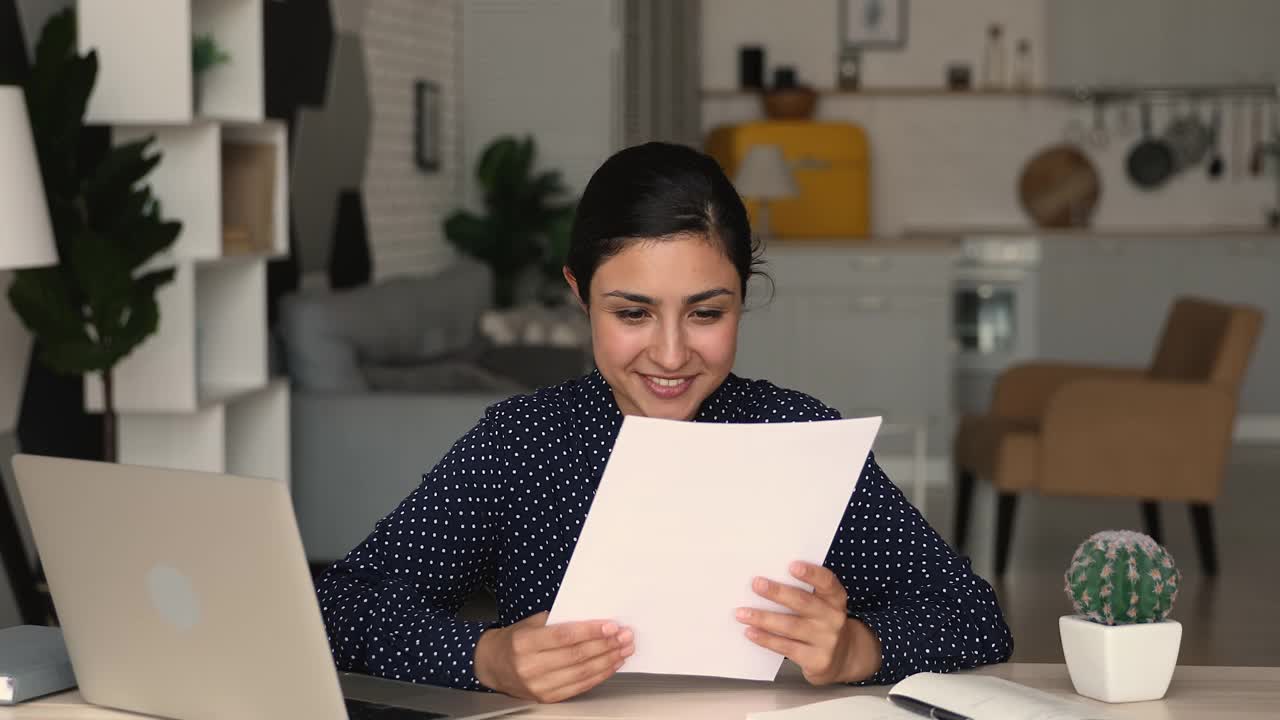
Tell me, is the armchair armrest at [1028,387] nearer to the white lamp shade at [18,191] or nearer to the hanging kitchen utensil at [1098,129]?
the hanging kitchen utensil at [1098,129]

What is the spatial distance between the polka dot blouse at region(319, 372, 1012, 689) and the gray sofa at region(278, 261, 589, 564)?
2807mm

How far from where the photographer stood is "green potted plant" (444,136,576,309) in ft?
23.1

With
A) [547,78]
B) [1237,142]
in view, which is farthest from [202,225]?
[1237,142]

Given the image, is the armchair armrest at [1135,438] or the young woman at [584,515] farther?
the armchair armrest at [1135,438]

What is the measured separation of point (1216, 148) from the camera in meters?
8.58

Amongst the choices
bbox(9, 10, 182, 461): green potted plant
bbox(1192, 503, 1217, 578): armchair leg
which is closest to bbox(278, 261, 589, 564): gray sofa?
bbox(9, 10, 182, 461): green potted plant

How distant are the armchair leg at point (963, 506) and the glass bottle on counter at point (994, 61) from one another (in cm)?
351

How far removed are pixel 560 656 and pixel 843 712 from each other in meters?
0.24

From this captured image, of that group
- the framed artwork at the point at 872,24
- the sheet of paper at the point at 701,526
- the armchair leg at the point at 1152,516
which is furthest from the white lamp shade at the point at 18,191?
the framed artwork at the point at 872,24

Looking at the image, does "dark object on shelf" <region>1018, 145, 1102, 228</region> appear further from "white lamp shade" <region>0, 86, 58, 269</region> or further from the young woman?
the young woman

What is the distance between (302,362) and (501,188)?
2.36 metres

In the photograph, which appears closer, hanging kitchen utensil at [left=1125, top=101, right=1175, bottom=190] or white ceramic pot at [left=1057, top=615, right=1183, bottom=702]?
white ceramic pot at [left=1057, top=615, right=1183, bottom=702]

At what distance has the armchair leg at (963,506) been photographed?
5473 mm

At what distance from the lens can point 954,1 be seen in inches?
335
